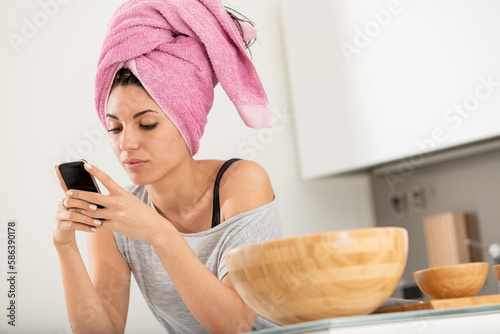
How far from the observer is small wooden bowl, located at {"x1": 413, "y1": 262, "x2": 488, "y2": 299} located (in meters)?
0.63

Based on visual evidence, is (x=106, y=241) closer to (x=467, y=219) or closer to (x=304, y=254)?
(x=304, y=254)

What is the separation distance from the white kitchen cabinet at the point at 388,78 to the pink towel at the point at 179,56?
38.0 inches

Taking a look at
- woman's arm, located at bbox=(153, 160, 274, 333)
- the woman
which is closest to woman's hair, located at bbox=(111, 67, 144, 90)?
the woman

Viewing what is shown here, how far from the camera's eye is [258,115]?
1.10 m

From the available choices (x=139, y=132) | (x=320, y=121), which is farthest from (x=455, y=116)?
(x=139, y=132)

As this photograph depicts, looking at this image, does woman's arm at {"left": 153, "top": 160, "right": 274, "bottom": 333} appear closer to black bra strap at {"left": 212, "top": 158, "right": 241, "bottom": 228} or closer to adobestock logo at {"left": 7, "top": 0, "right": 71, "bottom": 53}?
black bra strap at {"left": 212, "top": 158, "right": 241, "bottom": 228}

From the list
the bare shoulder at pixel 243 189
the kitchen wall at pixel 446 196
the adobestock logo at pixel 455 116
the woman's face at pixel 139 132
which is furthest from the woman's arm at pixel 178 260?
the kitchen wall at pixel 446 196

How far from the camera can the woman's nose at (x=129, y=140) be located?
3.23 feet

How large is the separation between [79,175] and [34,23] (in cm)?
100

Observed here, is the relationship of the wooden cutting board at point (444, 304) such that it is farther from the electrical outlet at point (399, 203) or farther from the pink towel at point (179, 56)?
the electrical outlet at point (399, 203)

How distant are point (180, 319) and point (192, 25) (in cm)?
51

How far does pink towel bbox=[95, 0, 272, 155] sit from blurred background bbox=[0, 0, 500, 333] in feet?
1.73

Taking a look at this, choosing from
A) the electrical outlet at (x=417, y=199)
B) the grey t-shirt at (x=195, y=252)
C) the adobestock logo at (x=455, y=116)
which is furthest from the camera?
the electrical outlet at (x=417, y=199)

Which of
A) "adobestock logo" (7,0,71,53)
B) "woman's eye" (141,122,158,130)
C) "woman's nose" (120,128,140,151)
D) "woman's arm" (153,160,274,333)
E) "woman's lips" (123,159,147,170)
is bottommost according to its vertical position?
"woman's arm" (153,160,274,333)
